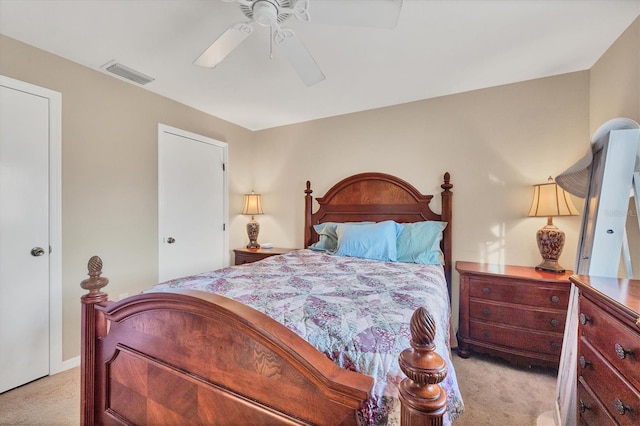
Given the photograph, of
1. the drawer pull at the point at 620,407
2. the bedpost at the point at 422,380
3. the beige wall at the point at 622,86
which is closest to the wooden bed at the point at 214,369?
the bedpost at the point at 422,380

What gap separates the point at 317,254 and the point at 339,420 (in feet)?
6.59

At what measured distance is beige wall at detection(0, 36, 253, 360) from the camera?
2.23 m

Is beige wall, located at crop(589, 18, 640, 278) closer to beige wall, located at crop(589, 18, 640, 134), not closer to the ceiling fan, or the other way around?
beige wall, located at crop(589, 18, 640, 134)

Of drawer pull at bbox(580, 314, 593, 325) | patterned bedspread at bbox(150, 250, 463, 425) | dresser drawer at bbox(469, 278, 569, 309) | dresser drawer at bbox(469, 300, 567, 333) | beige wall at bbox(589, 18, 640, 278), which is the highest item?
beige wall at bbox(589, 18, 640, 278)

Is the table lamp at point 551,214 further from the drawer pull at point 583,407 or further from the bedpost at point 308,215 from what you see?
the bedpost at point 308,215

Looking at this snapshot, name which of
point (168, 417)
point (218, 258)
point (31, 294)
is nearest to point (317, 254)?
point (218, 258)

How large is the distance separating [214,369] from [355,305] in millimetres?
623

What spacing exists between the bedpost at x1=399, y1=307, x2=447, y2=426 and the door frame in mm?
2710

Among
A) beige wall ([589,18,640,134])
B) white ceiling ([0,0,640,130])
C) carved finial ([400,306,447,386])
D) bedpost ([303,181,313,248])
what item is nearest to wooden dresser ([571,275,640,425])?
carved finial ([400,306,447,386])

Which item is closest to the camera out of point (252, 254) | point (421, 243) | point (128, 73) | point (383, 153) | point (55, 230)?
point (55, 230)

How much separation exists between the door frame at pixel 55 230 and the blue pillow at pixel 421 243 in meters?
2.82

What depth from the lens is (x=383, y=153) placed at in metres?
3.22

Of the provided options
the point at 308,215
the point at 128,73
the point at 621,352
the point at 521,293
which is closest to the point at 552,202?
the point at 521,293

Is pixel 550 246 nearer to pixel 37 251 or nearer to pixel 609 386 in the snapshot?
pixel 609 386
